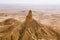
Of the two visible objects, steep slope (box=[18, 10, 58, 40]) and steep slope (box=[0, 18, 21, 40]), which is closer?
steep slope (box=[0, 18, 21, 40])

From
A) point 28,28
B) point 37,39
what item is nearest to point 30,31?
point 28,28

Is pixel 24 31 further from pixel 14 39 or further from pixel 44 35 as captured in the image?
pixel 44 35

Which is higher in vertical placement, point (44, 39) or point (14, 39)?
point (14, 39)

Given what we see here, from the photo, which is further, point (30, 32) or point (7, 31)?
point (7, 31)

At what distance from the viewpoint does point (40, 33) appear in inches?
1248

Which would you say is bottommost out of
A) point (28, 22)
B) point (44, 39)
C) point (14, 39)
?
point (44, 39)

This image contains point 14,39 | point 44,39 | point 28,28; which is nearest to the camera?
point 14,39

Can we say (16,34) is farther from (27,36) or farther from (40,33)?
(40,33)

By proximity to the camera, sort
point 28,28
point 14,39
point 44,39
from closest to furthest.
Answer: point 14,39 → point 28,28 → point 44,39

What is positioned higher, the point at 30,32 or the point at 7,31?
the point at 30,32

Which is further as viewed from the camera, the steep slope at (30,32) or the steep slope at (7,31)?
the steep slope at (30,32)

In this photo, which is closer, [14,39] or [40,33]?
[14,39]

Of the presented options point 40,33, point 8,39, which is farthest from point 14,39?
point 40,33

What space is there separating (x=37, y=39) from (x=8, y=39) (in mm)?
6127
